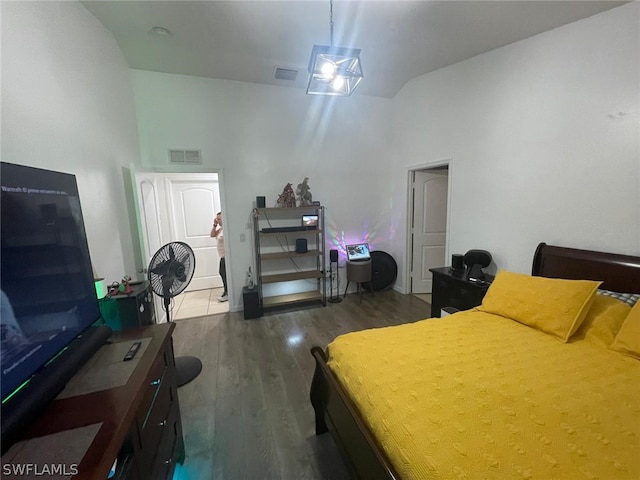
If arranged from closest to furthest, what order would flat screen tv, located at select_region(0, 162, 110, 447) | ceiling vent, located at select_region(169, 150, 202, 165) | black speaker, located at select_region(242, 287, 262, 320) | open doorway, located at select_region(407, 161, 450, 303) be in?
flat screen tv, located at select_region(0, 162, 110, 447) < ceiling vent, located at select_region(169, 150, 202, 165) < black speaker, located at select_region(242, 287, 262, 320) < open doorway, located at select_region(407, 161, 450, 303)

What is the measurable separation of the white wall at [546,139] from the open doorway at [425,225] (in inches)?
23.4

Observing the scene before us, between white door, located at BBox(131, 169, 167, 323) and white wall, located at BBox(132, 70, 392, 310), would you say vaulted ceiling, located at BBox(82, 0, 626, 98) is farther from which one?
white door, located at BBox(131, 169, 167, 323)

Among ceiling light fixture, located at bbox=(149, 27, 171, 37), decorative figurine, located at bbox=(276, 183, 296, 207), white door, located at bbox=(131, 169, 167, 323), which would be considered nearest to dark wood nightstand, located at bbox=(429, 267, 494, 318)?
decorative figurine, located at bbox=(276, 183, 296, 207)

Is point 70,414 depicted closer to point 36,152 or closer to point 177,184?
point 36,152

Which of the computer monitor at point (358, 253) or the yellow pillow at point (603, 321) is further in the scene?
the computer monitor at point (358, 253)

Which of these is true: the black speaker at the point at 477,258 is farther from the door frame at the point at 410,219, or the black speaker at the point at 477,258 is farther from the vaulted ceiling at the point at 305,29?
the vaulted ceiling at the point at 305,29

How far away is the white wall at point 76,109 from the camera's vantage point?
1.43 meters

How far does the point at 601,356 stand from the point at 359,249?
2.94m

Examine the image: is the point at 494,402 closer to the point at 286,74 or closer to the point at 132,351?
the point at 132,351

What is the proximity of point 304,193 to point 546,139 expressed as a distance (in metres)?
2.73

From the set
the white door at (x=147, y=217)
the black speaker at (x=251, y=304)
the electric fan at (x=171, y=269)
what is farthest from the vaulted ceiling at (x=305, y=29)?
the black speaker at (x=251, y=304)

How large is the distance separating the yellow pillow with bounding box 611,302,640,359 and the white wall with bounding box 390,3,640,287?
2.07ft

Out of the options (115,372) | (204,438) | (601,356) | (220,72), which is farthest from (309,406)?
(220,72)

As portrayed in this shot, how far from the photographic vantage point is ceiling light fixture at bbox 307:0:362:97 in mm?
1845
